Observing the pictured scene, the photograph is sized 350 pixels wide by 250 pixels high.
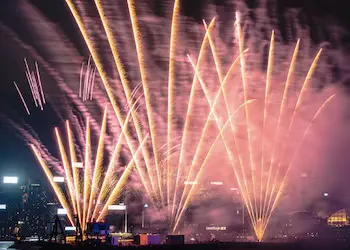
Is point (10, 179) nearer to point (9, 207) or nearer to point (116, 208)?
point (9, 207)

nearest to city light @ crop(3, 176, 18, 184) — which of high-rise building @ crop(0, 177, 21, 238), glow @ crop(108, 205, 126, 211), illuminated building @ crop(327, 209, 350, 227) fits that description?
high-rise building @ crop(0, 177, 21, 238)

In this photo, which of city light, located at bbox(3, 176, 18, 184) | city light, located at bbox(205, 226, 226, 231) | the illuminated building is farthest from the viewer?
city light, located at bbox(3, 176, 18, 184)

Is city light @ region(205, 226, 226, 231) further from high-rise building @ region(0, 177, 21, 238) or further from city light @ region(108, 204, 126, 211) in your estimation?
high-rise building @ region(0, 177, 21, 238)

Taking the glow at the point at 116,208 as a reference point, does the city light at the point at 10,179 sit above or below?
above

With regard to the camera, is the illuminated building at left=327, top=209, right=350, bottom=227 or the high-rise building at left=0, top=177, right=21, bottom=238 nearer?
the illuminated building at left=327, top=209, right=350, bottom=227

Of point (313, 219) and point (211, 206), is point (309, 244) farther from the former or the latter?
point (211, 206)

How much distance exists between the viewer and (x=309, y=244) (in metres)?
48.6

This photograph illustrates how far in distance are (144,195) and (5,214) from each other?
5087 cm

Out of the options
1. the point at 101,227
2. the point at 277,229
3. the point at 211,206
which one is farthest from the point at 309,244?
the point at 211,206

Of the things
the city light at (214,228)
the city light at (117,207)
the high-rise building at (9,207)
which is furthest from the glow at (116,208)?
the high-rise building at (9,207)

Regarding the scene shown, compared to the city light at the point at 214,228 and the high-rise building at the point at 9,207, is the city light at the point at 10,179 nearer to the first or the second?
the high-rise building at the point at 9,207

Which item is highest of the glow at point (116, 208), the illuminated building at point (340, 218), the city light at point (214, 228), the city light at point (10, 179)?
the city light at point (10, 179)

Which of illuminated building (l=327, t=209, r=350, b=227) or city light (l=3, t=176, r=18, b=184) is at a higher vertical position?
city light (l=3, t=176, r=18, b=184)

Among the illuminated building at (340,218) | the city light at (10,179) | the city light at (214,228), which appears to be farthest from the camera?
the city light at (10,179)
